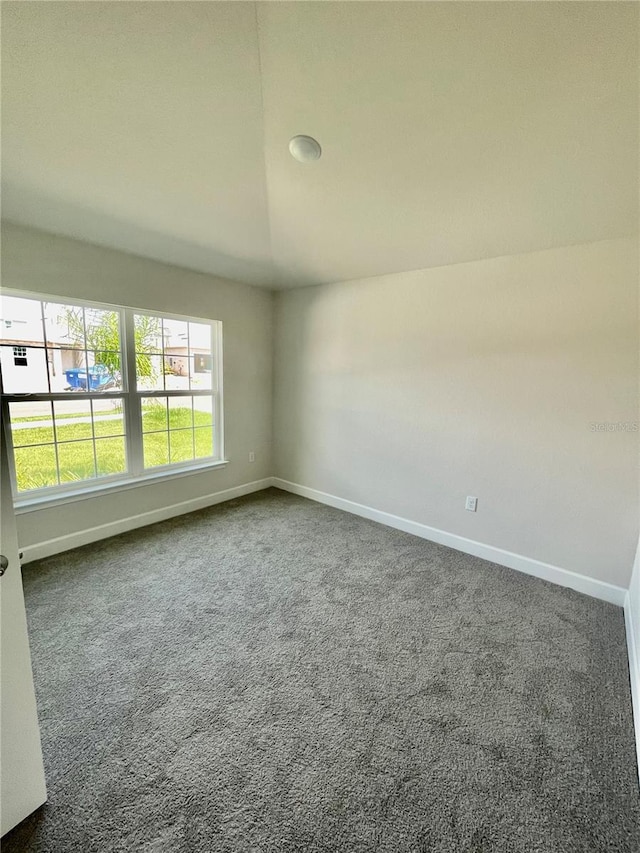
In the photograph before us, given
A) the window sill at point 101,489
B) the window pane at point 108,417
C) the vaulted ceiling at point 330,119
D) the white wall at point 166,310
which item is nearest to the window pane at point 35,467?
the window sill at point 101,489

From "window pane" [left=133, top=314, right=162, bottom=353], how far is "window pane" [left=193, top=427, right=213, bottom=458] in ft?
2.92

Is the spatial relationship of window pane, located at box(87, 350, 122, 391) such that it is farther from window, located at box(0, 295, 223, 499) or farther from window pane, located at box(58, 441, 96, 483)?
window pane, located at box(58, 441, 96, 483)

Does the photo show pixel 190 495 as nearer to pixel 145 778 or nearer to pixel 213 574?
pixel 213 574

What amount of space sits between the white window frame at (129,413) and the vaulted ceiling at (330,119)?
631 millimetres

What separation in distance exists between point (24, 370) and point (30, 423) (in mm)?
375

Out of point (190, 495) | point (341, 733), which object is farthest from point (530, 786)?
point (190, 495)

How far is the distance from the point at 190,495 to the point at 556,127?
362cm

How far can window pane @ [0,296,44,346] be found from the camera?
7.48 ft

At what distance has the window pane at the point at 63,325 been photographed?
247 cm

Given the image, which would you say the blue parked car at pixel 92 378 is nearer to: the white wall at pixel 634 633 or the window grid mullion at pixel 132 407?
the window grid mullion at pixel 132 407

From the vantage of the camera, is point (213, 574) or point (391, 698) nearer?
point (391, 698)

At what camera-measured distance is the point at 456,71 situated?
4.54 ft

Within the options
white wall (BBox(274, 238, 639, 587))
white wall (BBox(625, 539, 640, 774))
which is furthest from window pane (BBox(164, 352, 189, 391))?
white wall (BBox(625, 539, 640, 774))

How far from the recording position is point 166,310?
9.84ft
